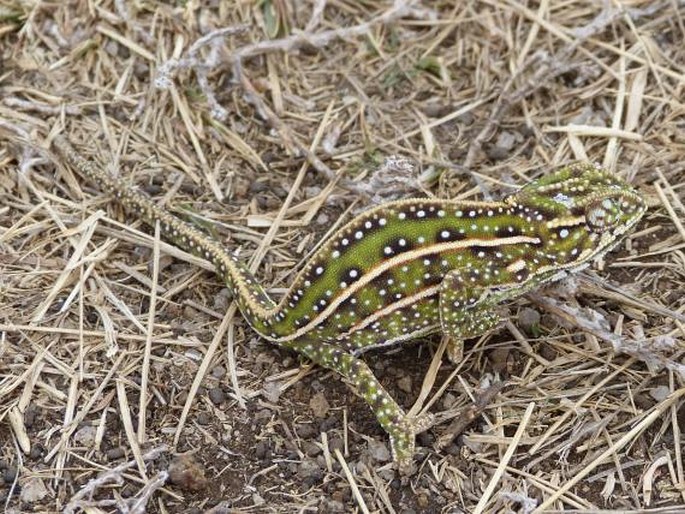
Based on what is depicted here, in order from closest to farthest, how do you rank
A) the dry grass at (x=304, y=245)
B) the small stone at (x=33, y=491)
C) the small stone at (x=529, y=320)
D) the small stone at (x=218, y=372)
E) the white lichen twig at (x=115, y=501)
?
the white lichen twig at (x=115, y=501)
the small stone at (x=33, y=491)
the dry grass at (x=304, y=245)
the small stone at (x=218, y=372)
the small stone at (x=529, y=320)

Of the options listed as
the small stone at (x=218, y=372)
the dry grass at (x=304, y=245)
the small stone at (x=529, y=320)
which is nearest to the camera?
the dry grass at (x=304, y=245)

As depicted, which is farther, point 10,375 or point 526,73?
point 526,73

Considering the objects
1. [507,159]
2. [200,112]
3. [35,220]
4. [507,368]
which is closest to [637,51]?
[507,159]

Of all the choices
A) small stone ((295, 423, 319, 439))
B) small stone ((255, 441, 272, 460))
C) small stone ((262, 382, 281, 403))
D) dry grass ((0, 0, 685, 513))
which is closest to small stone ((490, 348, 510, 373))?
dry grass ((0, 0, 685, 513))

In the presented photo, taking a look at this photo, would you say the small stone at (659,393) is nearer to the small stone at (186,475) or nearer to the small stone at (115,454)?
the small stone at (186,475)

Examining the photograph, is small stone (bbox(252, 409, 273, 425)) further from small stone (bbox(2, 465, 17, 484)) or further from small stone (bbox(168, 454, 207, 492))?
small stone (bbox(2, 465, 17, 484))

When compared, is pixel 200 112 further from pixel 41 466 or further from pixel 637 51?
pixel 637 51

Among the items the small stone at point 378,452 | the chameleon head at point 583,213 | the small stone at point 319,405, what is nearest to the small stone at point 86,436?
the small stone at point 319,405

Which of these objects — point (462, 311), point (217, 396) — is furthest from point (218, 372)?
point (462, 311)
